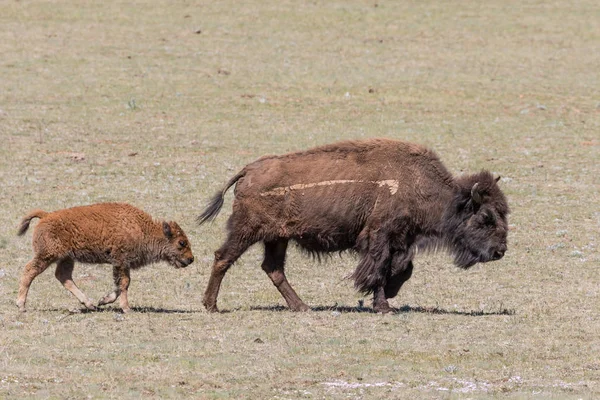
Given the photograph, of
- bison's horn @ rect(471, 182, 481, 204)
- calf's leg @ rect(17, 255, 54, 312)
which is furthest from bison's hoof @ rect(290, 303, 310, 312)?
calf's leg @ rect(17, 255, 54, 312)

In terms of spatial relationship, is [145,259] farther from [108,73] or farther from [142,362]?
[108,73]

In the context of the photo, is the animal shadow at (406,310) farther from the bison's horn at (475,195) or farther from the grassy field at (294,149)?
the bison's horn at (475,195)

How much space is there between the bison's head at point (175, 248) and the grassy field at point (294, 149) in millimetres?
554

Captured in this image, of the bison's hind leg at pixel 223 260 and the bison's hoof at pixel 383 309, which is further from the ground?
the bison's hind leg at pixel 223 260

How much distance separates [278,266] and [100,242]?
86.6 inches

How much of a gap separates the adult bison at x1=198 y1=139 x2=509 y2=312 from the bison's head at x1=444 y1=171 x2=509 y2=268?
12 millimetres

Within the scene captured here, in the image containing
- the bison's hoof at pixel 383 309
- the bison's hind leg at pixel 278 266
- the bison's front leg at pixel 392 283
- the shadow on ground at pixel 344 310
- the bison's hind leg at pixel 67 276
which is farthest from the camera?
the bison's hind leg at pixel 278 266

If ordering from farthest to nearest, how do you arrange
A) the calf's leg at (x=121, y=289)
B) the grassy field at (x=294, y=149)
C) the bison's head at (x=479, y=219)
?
the bison's head at (x=479, y=219), the calf's leg at (x=121, y=289), the grassy field at (x=294, y=149)

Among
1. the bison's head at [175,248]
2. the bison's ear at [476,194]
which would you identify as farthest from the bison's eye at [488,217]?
the bison's head at [175,248]

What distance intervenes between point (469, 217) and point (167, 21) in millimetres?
24433

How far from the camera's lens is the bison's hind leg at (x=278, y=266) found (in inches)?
533

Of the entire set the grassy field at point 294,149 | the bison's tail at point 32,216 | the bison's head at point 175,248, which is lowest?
the grassy field at point 294,149

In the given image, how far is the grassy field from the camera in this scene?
413 inches

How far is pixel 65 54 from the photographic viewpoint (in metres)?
32.8
